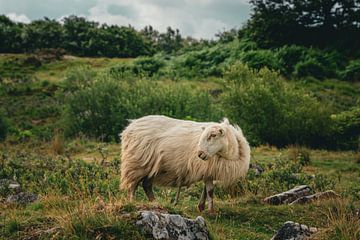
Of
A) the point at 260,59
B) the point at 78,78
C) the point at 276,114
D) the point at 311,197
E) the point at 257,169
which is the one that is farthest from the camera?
the point at 260,59

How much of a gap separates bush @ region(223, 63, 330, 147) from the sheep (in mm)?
14781

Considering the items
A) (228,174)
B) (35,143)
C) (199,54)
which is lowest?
(35,143)

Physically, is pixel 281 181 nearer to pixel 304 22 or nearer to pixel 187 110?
pixel 187 110

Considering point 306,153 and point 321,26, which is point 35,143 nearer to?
point 306,153

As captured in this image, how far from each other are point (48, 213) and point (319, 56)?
35.2 metres

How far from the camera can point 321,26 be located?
45031 mm

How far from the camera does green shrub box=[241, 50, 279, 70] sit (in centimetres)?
3966

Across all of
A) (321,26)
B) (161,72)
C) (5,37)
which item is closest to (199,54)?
(161,72)

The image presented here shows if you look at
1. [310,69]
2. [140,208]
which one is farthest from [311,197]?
[310,69]

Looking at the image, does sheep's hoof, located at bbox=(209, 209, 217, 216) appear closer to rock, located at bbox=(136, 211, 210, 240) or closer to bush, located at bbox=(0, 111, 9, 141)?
Result: rock, located at bbox=(136, 211, 210, 240)

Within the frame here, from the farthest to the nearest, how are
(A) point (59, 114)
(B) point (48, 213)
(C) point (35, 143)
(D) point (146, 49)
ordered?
(D) point (146, 49) < (A) point (59, 114) < (C) point (35, 143) < (B) point (48, 213)

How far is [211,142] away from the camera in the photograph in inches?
416

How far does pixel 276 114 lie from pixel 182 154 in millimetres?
15560

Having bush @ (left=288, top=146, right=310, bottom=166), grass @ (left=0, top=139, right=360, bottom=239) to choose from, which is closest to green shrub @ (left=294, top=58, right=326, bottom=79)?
bush @ (left=288, top=146, right=310, bottom=166)
